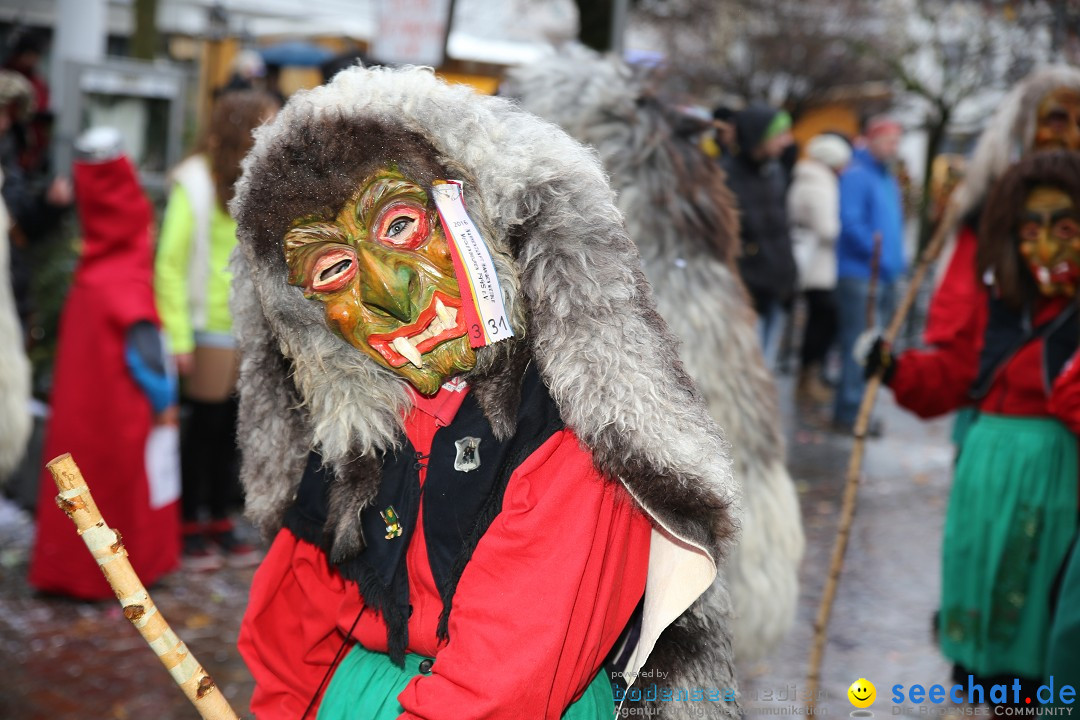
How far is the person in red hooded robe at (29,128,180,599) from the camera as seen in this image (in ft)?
17.0

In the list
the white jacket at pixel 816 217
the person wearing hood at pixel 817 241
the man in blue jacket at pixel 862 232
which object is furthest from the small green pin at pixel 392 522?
the white jacket at pixel 816 217

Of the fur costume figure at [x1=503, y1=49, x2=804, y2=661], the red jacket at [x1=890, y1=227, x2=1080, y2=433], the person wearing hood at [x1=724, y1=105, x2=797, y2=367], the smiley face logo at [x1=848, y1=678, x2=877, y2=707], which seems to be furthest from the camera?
the person wearing hood at [x1=724, y1=105, x2=797, y2=367]

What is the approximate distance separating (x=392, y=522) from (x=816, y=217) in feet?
29.6

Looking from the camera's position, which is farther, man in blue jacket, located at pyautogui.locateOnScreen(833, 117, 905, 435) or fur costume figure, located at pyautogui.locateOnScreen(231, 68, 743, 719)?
man in blue jacket, located at pyautogui.locateOnScreen(833, 117, 905, 435)

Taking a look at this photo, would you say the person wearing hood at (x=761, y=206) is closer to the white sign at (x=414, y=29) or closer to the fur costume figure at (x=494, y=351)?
the white sign at (x=414, y=29)

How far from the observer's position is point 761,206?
7.93m

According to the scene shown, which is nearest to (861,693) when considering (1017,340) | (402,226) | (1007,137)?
(1017,340)

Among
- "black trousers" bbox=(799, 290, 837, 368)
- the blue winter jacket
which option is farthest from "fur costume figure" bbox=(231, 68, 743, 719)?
"black trousers" bbox=(799, 290, 837, 368)

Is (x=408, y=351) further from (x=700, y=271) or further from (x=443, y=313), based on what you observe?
(x=700, y=271)

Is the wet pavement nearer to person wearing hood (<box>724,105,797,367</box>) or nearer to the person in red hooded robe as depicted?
the person in red hooded robe

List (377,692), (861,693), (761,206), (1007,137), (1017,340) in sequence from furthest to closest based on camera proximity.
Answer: (761,206) < (1007,137) < (1017,340) < (861,693) < (377,692)

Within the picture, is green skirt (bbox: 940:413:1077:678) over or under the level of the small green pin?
under

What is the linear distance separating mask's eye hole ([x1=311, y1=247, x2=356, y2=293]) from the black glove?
294 cm

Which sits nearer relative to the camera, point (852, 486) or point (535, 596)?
point (535, 596)
